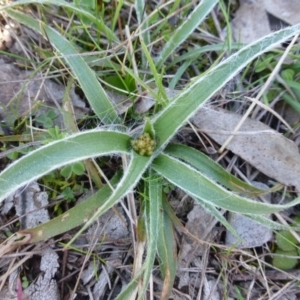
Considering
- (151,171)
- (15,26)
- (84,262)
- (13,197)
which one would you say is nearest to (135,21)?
(15,26)

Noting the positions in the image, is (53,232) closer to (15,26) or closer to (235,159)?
(235,159)

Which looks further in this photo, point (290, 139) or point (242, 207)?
point (290, 139)

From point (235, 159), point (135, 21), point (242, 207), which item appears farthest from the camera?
point (135, 21)

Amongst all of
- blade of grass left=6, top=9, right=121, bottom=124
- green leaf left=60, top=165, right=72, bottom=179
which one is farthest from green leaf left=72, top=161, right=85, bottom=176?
blade of grass left=6, top=9, right=121, bottom=124

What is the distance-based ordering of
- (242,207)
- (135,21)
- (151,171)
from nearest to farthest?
1. (242,207)
2. (151,171)
3. (135,21)

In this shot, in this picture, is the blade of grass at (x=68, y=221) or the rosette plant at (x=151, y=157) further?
the blade of grass at (x=68, y=221)

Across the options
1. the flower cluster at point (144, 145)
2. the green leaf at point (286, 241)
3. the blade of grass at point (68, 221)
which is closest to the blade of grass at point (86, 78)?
the flower cluster at point (144, 145)

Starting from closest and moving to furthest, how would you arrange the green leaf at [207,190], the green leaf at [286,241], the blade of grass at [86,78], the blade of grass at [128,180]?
the blade of grass at [128,180], the green leaf at [207,190], the blade of grass at [86,78], the green leaf at [286,241]

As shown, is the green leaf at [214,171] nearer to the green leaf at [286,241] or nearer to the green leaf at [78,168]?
the green leaf at [286,241]
